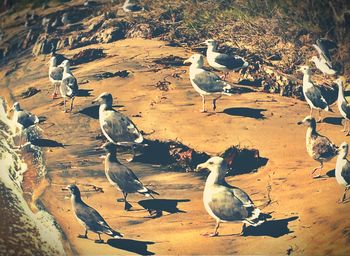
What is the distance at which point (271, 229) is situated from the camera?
754 cm

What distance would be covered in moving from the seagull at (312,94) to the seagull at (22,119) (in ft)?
11.2

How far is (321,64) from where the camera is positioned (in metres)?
8.77

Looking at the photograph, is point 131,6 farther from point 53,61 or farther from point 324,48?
point 324,48

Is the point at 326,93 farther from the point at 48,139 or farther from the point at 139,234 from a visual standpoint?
the point at 48,139

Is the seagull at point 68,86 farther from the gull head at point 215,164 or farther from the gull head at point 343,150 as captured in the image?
the gull head at point 343,150

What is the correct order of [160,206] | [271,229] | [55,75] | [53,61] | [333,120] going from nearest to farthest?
→ [271,229]
[160,206]
[333,120]
[55,75]
[53,61]

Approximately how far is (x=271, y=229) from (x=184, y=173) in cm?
122

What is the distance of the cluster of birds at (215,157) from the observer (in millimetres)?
7633

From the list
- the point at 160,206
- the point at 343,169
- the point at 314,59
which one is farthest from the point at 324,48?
the point at 160,206

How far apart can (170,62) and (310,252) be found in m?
3.14

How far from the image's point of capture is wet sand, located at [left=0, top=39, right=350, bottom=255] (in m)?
7.54

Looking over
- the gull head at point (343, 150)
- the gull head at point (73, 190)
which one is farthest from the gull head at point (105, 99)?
the gull head at point (343, 150)

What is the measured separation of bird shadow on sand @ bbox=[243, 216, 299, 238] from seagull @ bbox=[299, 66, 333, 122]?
1502 millimetres

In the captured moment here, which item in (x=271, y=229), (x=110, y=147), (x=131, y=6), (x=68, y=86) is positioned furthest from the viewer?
(x=131, y=6)
